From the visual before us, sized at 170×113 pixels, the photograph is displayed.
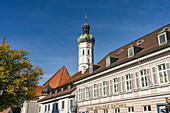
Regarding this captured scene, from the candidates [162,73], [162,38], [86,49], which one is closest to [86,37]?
[86,49]

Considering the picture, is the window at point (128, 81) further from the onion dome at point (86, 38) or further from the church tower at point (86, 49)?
the onion dome at point (86, 38)

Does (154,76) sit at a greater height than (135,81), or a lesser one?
greater

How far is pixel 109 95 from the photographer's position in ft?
80.3

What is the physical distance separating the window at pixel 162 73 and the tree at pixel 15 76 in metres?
13.5

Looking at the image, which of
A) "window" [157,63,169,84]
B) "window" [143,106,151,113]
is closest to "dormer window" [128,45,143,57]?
"window" [157,63,169,84]

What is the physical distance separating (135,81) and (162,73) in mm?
3330

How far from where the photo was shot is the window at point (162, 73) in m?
18.0

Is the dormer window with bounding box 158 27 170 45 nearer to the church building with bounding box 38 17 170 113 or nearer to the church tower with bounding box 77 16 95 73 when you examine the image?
the church building with bounding box 38 17 170 113

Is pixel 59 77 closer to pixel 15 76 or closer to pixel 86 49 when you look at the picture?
pixel 86 49

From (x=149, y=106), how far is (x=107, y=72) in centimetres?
771

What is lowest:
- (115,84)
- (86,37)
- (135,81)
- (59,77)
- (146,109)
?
(146,109)

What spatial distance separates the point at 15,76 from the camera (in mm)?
21438

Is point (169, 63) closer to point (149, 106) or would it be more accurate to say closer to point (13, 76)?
point (149, 106)

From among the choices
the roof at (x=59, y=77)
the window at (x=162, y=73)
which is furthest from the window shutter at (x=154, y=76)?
the roof at (x=59, y=77)
